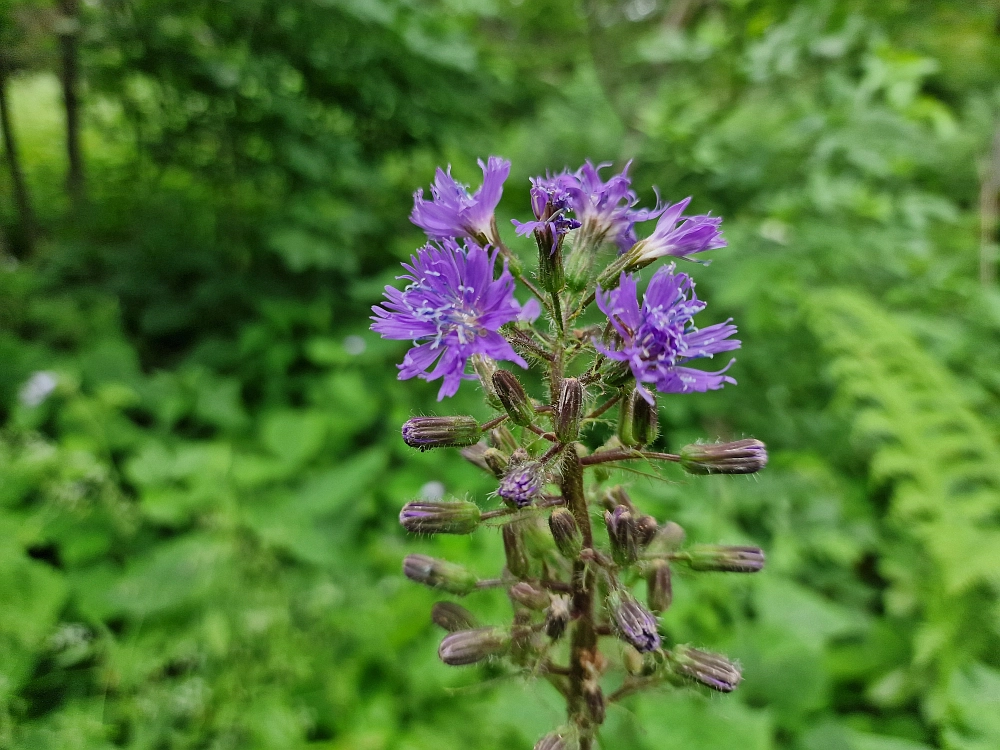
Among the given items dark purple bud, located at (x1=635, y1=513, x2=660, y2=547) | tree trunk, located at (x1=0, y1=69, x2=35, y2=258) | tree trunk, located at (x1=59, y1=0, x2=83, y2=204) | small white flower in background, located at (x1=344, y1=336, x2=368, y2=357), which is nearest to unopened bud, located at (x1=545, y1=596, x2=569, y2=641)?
dark purple bud, located at (x1=635, y1=513, x2=660, y2=547)

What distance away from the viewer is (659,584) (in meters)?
1.61

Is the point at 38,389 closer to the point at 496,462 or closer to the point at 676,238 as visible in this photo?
the point at 496,462

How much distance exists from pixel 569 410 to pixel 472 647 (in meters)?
0.65

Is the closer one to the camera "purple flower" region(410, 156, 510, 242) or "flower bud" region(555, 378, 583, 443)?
"flower bud" region(555, 378, 583, 443)

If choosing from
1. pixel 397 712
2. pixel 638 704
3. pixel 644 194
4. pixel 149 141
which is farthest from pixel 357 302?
pixel 638 704


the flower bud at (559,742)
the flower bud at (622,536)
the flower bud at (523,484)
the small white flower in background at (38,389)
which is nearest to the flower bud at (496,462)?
the flower bud at (523,484)

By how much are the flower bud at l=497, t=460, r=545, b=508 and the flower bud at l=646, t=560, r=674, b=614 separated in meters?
0.52

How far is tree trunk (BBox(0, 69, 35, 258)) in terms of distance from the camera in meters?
4.05

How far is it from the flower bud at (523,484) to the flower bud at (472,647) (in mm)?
412


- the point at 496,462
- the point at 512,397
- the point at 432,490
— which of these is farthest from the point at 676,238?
the point at 432,490

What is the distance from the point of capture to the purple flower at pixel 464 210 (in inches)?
56.7

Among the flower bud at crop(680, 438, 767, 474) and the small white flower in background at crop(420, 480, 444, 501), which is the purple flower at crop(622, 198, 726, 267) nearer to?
the flower bud at crop(680, 438, 767, 474)

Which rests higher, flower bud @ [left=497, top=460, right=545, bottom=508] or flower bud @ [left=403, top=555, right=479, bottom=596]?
flower bud @ [left=497, top=460, right=545, bottom=508]

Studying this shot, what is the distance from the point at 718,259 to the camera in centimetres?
375
